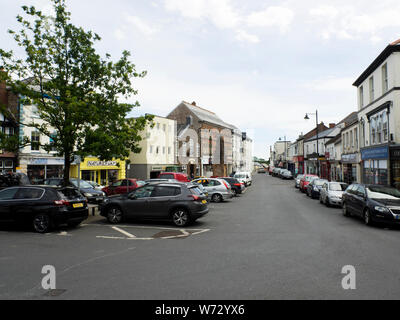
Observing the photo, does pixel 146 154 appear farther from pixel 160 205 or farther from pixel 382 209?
pixel 382 209

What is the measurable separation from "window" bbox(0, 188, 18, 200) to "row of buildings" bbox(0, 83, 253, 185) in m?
3.16

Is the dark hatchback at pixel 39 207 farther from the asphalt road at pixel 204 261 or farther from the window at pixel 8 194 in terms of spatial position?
the asphalt road at pixel 204 261

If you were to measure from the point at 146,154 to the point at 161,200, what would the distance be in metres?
28.0

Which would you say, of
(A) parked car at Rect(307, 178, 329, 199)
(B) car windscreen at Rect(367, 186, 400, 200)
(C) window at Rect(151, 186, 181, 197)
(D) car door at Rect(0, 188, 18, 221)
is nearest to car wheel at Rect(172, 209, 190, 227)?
(C) window at Rect(151, 186, 181, 197)

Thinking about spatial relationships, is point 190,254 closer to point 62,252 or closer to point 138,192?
point 62,252

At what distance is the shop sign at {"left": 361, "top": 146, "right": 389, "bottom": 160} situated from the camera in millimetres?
20345

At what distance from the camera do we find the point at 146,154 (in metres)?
38.5

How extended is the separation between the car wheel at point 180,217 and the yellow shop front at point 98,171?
2085 centimetres

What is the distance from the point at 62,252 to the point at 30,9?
10.9 metres

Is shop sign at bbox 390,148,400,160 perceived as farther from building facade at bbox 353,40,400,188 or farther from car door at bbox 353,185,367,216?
car door at bbox 353,185,367,216

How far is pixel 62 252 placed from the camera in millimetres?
7379

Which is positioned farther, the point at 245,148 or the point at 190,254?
the point at 245,148
